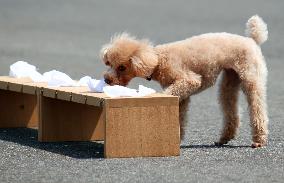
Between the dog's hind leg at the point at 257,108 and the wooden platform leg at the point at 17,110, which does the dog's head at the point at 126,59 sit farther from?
the wooden platform leg at the point at 17,110

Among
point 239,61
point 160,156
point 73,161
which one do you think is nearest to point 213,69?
point 239,61

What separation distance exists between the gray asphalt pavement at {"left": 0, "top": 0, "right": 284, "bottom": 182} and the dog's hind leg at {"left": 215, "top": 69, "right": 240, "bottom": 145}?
143 mm

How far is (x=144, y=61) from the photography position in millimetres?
8328

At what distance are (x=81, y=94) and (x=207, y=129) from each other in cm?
244

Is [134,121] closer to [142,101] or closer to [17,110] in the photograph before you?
[142,101]

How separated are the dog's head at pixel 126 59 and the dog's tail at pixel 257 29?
1.02 metres

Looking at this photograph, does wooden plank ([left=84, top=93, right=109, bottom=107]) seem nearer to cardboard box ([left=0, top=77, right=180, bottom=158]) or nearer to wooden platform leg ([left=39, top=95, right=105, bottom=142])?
cardboard box ([left=0, top=77, right=180, bottom=158])

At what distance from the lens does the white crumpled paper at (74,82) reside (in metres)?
8.01

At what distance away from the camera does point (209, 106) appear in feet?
40.8

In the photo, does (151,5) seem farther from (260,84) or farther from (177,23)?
(260,84)

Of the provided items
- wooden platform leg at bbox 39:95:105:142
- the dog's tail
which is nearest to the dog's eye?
wooden platform leg at bbox 39:95:105:142

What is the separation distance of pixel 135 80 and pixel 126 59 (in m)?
6.80

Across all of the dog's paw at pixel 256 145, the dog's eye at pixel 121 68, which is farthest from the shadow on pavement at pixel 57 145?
the dog's paw at pixel 256 145

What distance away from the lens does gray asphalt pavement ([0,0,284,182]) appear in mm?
7273
